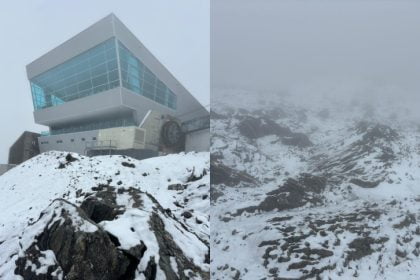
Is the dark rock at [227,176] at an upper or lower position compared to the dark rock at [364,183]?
upper

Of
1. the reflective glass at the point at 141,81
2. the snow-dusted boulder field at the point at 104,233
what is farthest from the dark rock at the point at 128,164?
the reflective glass at the point at 141,81

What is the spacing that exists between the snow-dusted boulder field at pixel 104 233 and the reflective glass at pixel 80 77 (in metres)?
12.6

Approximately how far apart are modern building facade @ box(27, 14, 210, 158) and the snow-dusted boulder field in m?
9.96

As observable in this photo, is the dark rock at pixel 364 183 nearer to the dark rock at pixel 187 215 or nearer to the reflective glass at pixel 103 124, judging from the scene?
the dark rock at pixel 187 215

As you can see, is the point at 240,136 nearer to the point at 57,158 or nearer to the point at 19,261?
the point at 19,261

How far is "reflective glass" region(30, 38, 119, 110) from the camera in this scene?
21.0 metres

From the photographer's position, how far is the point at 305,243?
478 centimetres

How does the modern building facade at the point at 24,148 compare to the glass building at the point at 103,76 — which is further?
the modern building facade at the point at 24,148

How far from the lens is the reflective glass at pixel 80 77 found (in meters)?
21.0

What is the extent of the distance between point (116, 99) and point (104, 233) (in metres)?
17.0

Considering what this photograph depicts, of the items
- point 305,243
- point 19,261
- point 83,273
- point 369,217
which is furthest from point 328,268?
point 19,261

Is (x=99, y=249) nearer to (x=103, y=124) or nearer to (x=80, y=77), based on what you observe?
(x=103, y=124)

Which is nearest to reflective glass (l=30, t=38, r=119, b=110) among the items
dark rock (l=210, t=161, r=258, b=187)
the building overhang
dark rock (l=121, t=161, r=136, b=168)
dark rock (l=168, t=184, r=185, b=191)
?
the building overhang

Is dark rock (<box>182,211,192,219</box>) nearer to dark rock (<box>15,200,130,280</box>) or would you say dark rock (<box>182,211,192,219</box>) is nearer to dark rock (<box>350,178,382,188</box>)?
dark rock (<box>15,200,130,280</box>)
